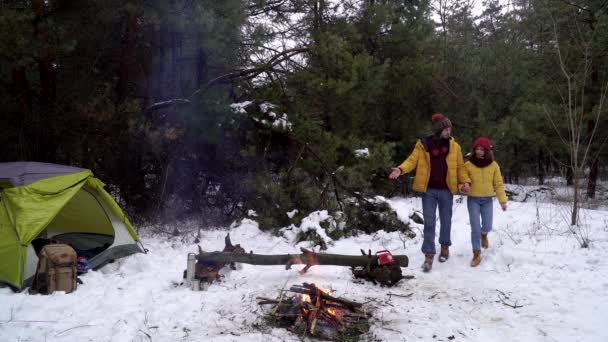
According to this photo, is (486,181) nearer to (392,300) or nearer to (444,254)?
(444,254)

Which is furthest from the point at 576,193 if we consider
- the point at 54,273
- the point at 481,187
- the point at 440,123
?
the point at 54,273

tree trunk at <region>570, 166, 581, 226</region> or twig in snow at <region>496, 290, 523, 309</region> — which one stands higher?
tree trunk at <region>570, 166, 581, 226</region>

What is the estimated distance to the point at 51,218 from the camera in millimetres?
5238

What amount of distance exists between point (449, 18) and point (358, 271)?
17.8 metres

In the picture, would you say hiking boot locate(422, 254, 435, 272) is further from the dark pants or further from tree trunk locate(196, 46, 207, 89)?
tree trunk locate(196, 46, 207, 89)

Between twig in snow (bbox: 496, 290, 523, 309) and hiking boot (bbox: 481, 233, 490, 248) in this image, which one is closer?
twig in snow (bbox: 496, 290, 523, 309)

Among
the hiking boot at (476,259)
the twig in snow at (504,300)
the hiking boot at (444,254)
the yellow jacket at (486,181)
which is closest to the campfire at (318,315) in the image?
the twig in snow at (504,300)

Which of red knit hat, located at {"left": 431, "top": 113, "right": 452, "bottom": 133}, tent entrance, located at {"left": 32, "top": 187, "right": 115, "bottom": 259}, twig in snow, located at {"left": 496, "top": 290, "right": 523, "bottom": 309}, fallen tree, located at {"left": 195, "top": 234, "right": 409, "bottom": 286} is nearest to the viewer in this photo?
twig in snow, located at {"left": 496, "top": 290, "right": 523, "bottom": 309}

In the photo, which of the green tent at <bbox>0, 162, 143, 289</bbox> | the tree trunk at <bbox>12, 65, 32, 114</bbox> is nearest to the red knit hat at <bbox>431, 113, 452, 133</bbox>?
the green tent at <bbox>0, 162, 143, 289</bbox>

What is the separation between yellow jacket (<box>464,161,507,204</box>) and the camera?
5719 millimetres

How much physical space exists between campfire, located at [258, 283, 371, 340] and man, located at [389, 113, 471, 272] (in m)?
1.87

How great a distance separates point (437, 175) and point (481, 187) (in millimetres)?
652

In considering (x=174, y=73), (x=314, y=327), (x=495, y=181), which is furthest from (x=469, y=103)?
(x=314, y=327)

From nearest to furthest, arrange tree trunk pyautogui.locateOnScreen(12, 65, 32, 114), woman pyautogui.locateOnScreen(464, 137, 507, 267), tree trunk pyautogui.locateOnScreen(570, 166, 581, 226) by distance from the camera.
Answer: woman pyautogui.locateOnScreen(464, 137, 507, 267)
tree trunk pyautogui.locateOnScreen(570, 166, 581, 226)
tree trunk pyautogui.locateOnScreen(12, 65, 32, 114)
